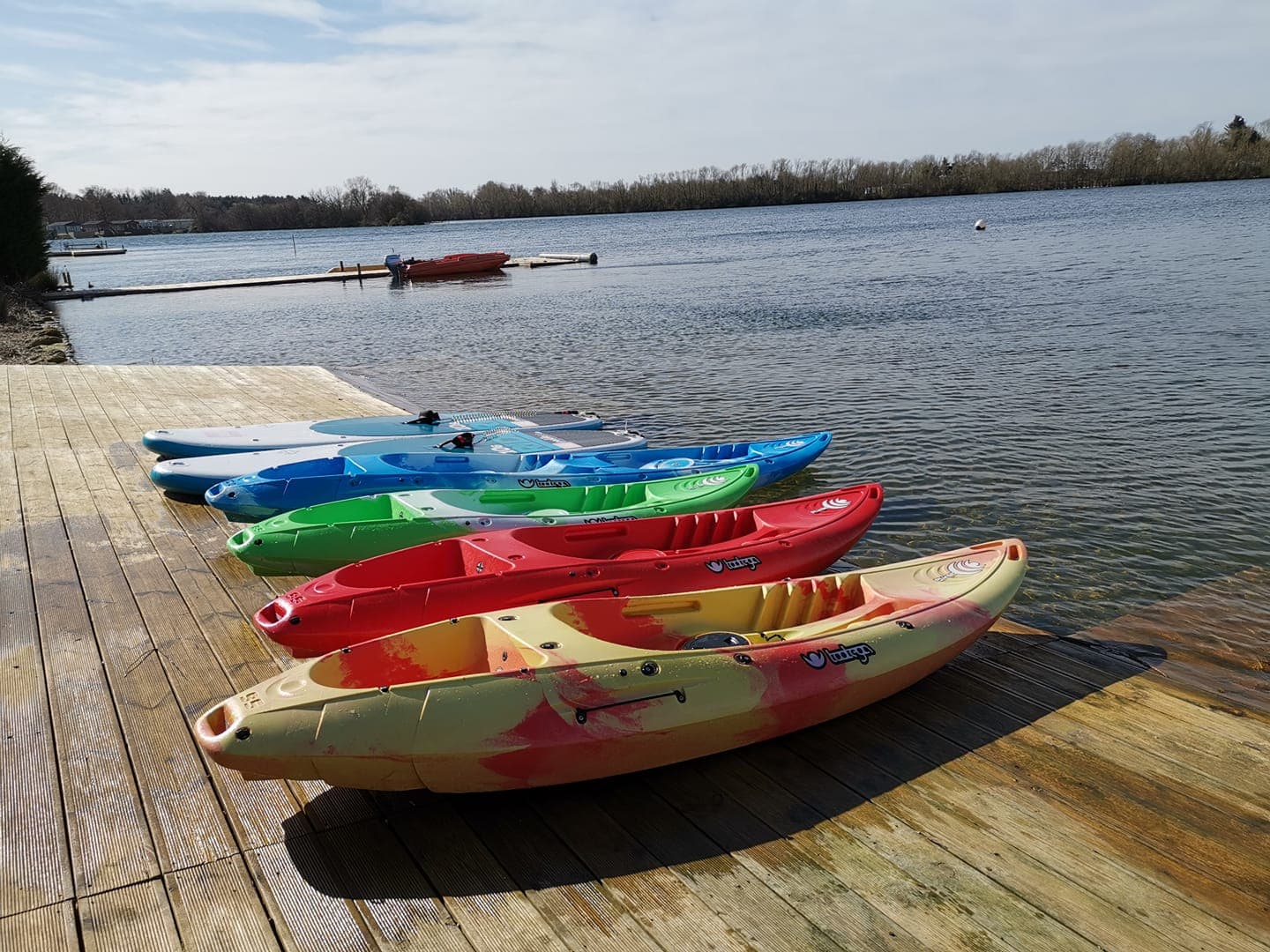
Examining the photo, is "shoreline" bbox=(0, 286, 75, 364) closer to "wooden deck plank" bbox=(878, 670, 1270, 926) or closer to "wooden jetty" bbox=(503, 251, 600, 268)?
"wooden deck plank" bbox=(878, 670, 1270, 926)

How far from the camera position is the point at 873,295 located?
83.0 ft

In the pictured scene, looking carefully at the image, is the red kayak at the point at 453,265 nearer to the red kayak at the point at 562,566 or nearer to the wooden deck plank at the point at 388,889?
the red kayak at the point at 562,566

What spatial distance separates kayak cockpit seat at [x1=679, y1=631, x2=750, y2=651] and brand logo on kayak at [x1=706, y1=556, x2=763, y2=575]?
793 millimetres

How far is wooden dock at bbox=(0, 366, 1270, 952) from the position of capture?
2895 millimetres

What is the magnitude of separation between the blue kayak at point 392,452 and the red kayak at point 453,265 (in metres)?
31.6

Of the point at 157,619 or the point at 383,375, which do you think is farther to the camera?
the point at 383,375

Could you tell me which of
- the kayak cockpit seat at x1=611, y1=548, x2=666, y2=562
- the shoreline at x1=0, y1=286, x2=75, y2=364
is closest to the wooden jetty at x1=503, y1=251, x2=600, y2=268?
the shoreline at x1=0, y1=286, x2=75, y2=364

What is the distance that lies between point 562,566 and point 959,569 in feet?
7.14

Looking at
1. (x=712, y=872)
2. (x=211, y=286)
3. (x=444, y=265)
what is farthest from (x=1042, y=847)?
(x=444, y=265)

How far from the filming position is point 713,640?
439cm

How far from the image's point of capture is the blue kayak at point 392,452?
7453 mm

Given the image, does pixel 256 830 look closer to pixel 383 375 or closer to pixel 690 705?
pixel 690 705

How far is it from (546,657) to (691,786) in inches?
30.5

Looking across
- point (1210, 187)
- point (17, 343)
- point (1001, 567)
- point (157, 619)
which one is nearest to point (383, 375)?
point (17, 343)
